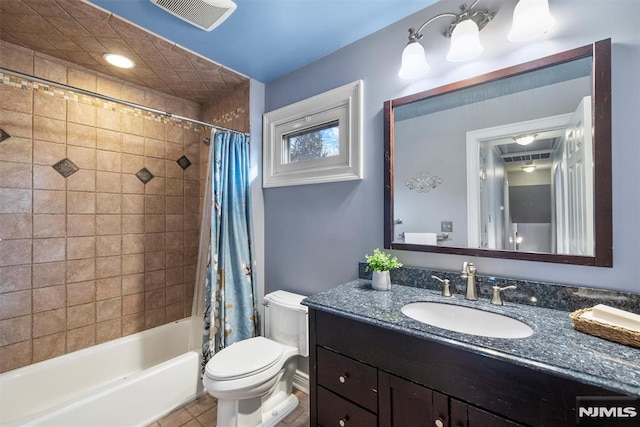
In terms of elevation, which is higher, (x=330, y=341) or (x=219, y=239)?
(x=219, y=239)

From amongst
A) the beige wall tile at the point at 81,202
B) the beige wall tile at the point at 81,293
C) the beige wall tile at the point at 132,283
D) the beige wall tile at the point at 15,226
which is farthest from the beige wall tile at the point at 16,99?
the beige wall tile at the point at 132,283

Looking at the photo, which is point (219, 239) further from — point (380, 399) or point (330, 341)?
point (380, 399)

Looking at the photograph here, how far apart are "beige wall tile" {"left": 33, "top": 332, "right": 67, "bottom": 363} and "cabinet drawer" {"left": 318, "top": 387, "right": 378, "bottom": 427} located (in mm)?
1933

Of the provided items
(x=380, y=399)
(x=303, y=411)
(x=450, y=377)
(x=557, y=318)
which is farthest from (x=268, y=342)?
(x=557, y=318)

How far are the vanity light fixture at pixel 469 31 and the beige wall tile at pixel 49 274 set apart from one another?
2.55m

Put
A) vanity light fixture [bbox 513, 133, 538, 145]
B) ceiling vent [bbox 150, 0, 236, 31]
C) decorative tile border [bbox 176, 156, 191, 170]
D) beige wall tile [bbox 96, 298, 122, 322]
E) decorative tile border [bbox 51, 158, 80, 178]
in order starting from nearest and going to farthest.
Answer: vanity light fixture [bbox 513, 133, 538, 145]
ceiling vent [bbox 150, 0, 236, 31]
decorative tile border [bbox 51, 158, 80, 178]
beige wall tile [bbox 96, 298, 122, 322]
decorative tile border [bbox 176, 156, 191, 170]

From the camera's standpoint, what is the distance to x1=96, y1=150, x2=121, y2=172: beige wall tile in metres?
2.06

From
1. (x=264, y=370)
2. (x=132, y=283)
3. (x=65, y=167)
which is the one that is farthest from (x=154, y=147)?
(x=264, y=370)

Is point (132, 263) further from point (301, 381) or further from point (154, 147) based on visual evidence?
point (301, 381)

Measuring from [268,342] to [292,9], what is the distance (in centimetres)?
192

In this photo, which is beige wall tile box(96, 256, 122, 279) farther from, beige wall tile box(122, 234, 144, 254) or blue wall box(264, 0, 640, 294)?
blue wall box(264, 0, 640, 294)

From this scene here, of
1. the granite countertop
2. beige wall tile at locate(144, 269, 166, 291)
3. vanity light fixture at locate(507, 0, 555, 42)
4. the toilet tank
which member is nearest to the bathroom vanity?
the granite countertop

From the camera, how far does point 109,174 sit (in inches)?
82.9

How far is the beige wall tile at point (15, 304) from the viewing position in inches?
66.0
